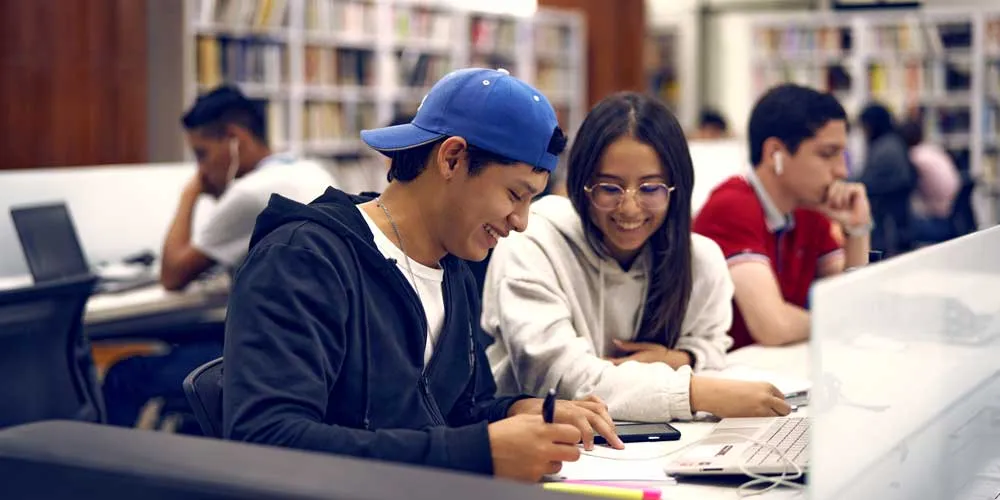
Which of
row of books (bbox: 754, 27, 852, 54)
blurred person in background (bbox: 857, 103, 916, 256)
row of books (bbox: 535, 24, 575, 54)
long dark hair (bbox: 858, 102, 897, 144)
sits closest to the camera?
blurred person in background (bbox: 857, 103, 916, 256)

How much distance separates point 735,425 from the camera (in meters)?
1.82

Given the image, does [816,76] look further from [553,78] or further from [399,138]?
[399,138]

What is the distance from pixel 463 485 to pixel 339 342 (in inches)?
17.1

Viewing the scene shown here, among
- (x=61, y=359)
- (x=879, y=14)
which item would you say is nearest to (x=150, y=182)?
(x=61, y=359)

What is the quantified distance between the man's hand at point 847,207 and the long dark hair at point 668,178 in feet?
3.19

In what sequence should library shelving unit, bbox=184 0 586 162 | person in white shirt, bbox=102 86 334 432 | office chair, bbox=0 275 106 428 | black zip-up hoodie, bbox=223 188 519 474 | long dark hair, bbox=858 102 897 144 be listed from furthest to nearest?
long dark hair, bbox=858 102 897 144 → library shelving unit, bbox=184 0 586 162 → person in white shirt, bbox=102 86 334 432 → office chair, bbox=0 275 106 428 → black zip-up hoodie, bbox=223 188 519 474

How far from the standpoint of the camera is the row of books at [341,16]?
6590 millimetres

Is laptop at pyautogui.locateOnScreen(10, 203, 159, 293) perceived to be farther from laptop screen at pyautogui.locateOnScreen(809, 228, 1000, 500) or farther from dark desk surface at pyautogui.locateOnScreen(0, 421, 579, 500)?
laptop screen at pyautogui.locateOnScreen(809, 228, 1000, 500)

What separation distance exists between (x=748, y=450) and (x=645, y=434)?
0.63ft

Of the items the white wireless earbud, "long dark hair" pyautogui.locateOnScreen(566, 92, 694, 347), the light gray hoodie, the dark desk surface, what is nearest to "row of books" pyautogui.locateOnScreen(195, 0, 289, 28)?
the white wireless earbud

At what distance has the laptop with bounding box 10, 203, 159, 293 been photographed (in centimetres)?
333

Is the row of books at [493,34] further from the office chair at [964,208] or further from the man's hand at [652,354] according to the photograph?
the man's hand at [652,354]

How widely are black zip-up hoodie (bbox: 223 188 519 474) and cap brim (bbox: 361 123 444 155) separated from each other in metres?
0.09

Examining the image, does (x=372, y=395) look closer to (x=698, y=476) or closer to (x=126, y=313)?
(x=698, y=476)
